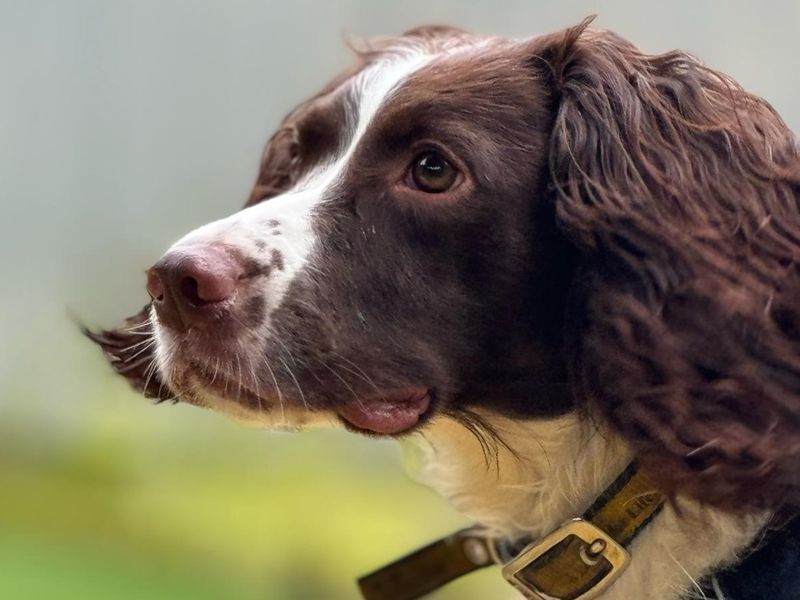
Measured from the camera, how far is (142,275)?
2.65 m

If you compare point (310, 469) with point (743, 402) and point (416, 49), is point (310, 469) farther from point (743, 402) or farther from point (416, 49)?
point (743, 402)

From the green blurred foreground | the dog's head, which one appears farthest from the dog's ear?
the green blurred foreground

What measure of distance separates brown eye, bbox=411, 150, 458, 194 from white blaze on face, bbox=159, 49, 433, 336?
0.36 ft

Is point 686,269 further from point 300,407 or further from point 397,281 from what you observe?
point 300,407

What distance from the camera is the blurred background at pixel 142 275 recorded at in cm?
260

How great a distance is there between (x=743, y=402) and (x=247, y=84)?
191 centimetres

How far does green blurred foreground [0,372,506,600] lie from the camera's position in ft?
8.27

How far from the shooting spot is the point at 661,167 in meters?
1.20

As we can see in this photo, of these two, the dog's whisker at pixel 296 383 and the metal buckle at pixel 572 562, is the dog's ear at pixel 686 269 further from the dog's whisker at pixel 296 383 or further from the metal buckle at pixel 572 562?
the dog's whisker at pixel 296 383

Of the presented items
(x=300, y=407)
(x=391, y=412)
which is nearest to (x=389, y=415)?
(x=391, y=412)

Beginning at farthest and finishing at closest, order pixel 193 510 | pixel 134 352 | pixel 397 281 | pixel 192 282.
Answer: pixel 193 510
pixel 134 352
pixel 397 281
pixel 192 282

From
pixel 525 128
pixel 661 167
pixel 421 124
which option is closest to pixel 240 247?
pixel 421 124

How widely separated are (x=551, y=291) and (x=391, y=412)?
23 centimetres

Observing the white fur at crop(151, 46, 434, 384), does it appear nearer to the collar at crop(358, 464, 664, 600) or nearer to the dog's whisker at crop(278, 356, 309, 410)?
the dog's whisker at crop(278, 356, 309, 410)
